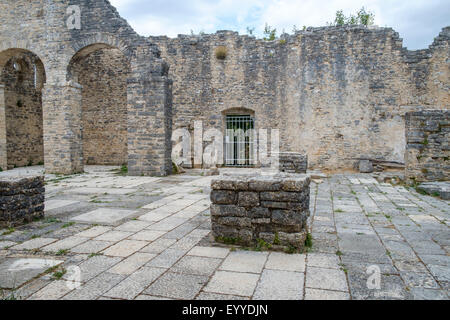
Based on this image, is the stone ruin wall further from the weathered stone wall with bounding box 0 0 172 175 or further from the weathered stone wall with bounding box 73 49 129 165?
the weathered stone wall with bounding box 0 0 172 175

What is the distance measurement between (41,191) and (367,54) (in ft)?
40.3

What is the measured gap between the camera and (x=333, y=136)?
1319cm

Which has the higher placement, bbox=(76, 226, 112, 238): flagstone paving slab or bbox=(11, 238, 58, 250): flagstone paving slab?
bbox=(76, 226, 112, 238): flagstone paving slab

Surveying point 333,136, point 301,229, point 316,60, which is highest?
point 316,60

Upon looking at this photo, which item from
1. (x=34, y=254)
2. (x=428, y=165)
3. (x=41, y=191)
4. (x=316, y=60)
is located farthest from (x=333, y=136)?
(x=34, y=254)

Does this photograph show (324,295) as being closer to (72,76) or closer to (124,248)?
(124,248)

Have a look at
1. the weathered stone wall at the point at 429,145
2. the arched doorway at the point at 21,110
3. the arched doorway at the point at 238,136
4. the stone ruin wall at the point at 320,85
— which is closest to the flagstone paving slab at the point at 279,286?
the weathered stone wall at the point at 429,145

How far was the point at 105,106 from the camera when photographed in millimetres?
15539

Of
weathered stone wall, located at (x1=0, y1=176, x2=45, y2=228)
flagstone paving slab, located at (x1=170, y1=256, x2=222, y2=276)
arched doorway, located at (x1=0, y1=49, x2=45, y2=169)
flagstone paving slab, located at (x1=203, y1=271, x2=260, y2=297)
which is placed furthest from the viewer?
arched doorway, located at (x1=0, y1=49, x2=45, y2=169)

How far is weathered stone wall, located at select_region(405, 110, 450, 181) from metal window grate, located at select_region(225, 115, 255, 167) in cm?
689

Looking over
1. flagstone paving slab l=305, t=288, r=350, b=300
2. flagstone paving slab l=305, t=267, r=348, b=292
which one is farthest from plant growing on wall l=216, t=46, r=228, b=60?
flagstone paving slab l=305, t=288, r=350, b=300

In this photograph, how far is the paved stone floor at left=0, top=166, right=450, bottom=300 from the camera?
9.29ft

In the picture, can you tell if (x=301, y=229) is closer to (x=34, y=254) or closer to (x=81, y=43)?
(x=34, y=254)

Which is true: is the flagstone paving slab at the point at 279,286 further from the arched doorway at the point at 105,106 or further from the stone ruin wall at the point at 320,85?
the arched doorway at the point at 105,106
